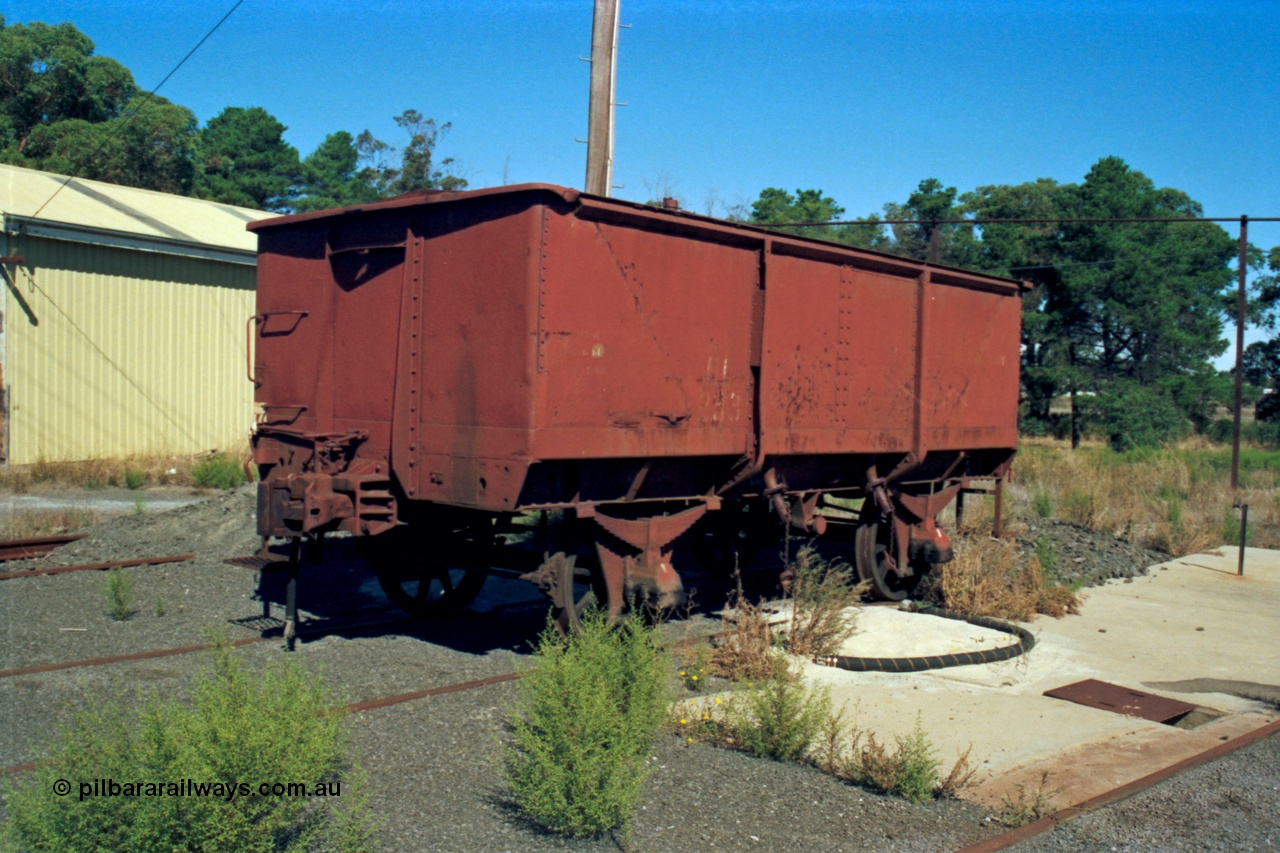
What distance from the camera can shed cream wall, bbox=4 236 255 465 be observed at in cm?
1683

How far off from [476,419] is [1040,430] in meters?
37.3

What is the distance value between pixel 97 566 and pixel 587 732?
24.3 feet

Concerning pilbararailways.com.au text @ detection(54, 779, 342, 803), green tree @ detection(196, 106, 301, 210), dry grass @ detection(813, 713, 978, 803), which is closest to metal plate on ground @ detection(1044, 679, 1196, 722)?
dry grass @ detection(813, 713, 978, 803)

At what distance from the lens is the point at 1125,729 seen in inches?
253

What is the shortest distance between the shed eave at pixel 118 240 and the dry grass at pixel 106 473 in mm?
3660

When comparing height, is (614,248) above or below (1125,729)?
above

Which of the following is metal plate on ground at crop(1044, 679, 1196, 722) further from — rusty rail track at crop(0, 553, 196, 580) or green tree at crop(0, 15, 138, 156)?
green tree at crop(0, 15, 138, 156)

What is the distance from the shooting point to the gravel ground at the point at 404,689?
14.8 feet

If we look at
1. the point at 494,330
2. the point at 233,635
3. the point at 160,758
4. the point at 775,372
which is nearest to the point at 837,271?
the point at 775,372

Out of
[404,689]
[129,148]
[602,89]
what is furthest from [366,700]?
[129,148]

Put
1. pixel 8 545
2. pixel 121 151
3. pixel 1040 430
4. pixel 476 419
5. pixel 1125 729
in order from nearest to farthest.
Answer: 1. pixel 1125 729
2. pixel 476 419
3. pixel 8 545
4. pixel 121 151
5. pixel 1040 430

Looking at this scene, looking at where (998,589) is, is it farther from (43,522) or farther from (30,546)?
(43,522)

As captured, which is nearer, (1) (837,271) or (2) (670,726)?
(2) (670,726)

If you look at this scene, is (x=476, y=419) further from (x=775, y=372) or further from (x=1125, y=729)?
(x=1125, y=729)
